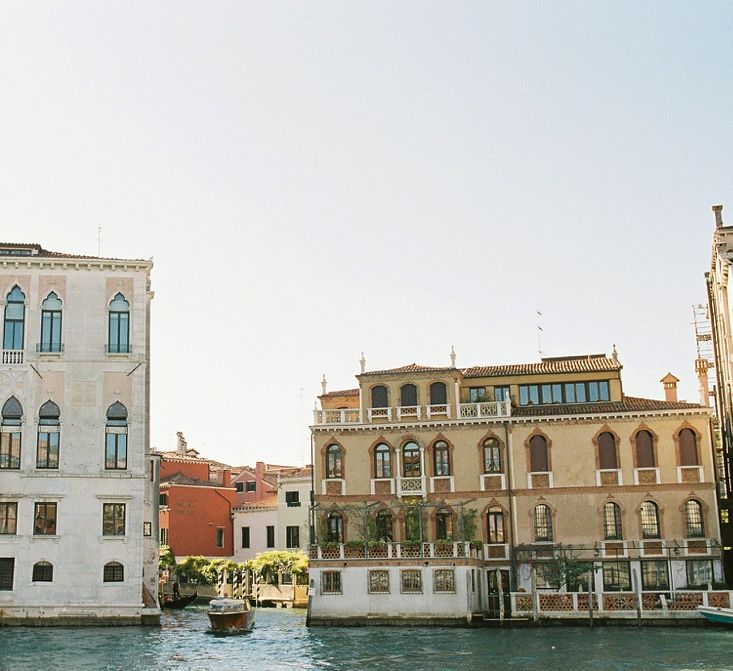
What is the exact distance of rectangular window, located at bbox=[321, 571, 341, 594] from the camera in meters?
38.4

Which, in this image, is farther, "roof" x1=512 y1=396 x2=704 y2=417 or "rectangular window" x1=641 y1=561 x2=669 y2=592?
"roof" x1=512 y1=396 x2=704 y2=417

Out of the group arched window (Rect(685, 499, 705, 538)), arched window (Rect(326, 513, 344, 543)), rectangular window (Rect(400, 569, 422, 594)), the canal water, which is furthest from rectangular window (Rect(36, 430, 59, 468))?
arched window (Rect(685, 499, 705, 538))

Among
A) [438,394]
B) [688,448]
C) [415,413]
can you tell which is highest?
[438,394]

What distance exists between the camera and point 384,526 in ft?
135

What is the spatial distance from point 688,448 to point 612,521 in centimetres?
388

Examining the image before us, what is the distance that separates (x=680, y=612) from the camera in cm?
3525

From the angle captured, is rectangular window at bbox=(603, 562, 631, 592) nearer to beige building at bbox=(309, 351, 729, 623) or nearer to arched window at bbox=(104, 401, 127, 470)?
beige building at bbox=(309, 351, 729, 623)

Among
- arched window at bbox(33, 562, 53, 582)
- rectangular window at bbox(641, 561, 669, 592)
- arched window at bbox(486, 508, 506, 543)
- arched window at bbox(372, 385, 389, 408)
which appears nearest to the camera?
arched window at bbox(33, 562, 53, 582)

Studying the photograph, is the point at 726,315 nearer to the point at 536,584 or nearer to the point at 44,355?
the point at 536,584

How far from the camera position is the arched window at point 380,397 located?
139 feet

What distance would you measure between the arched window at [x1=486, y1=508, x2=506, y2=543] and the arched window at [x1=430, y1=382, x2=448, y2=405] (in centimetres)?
463

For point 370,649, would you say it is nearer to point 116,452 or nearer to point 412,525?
point 412,525

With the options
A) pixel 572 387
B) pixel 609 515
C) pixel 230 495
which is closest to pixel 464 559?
pixel 609 515

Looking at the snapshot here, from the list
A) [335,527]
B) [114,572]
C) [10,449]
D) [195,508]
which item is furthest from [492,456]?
[195,508]
